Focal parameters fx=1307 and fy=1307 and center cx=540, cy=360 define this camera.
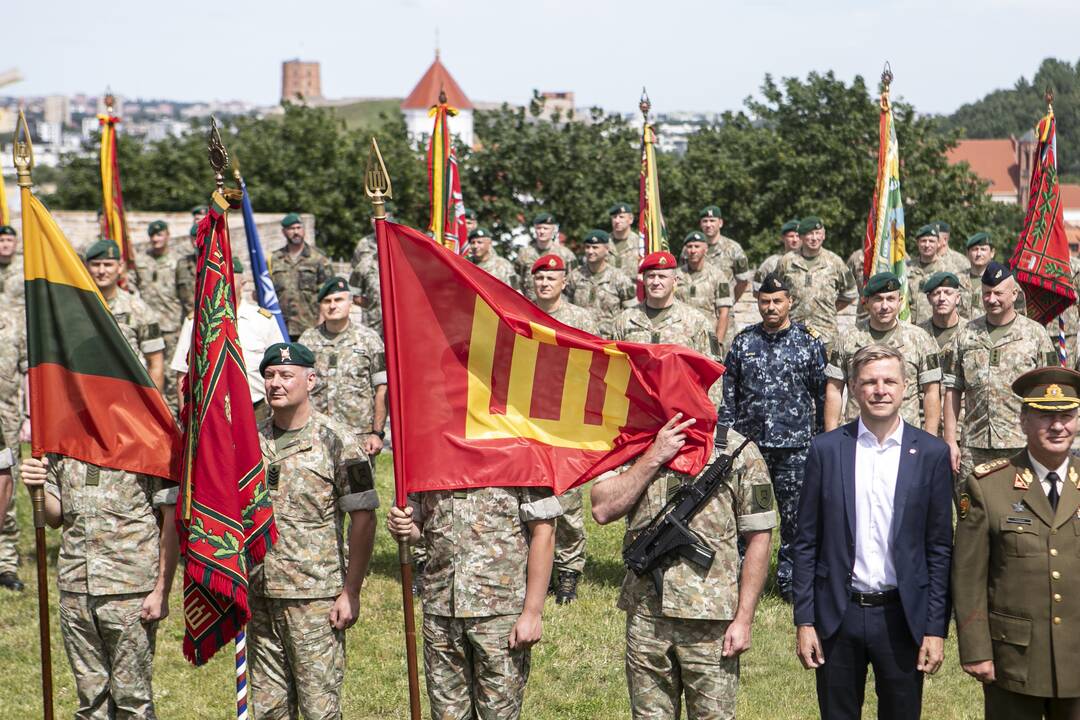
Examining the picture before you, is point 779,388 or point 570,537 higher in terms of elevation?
point 779,388

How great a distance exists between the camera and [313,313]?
1554 centimetres

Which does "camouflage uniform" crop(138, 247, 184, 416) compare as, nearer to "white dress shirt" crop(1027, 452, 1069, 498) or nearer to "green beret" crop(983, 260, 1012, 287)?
"green beret" crop(983, 260, 1012, 287)

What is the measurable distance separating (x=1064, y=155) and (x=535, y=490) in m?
101

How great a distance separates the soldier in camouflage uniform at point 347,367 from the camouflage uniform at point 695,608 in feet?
14.6

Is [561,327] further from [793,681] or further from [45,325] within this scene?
[793,681]

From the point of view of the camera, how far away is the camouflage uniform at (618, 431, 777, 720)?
18.8 ft

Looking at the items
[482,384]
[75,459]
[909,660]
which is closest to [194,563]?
[75,459]

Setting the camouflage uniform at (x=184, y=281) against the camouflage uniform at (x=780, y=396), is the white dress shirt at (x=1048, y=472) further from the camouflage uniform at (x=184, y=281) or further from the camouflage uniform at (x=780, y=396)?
the camouflage uniform at (x=184, y=281)

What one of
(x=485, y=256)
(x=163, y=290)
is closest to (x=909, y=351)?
(x=485, y=256)

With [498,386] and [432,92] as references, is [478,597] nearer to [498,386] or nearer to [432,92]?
[498,386]

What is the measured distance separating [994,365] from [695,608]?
4.71 meters

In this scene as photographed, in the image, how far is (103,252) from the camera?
9.77 m

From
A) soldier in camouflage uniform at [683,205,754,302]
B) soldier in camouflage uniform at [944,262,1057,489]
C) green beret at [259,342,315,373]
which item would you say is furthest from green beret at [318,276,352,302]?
soldier in camouflage uniform at [683,205,754,302]

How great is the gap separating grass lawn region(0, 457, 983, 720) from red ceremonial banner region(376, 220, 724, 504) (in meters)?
2.36
